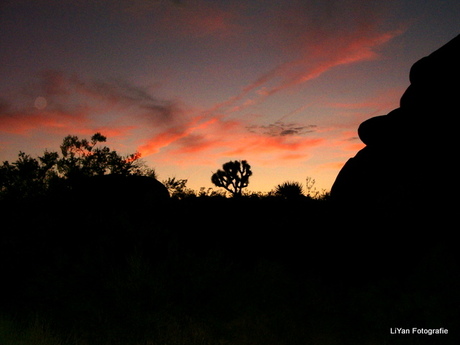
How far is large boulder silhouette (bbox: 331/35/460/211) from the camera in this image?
1068 cm

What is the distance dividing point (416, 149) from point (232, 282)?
6427 millimetres

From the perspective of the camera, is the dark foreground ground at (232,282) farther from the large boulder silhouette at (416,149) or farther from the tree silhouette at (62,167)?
the tree silhouette at (62,167)

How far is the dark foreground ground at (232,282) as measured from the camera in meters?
8.81

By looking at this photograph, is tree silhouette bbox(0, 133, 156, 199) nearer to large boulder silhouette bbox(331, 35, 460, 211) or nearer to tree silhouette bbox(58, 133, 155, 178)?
tree silhouette bbox(58, 133, 155, 178)

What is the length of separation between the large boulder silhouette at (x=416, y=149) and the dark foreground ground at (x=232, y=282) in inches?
23.7

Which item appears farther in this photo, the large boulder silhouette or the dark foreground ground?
the large boulder silhouette

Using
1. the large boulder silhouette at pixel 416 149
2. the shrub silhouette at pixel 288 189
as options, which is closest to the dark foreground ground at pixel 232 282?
the large boulder silhouette at pixel 416 149

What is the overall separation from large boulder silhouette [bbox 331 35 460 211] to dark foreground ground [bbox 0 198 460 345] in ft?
1.98

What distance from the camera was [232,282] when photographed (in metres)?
11.2

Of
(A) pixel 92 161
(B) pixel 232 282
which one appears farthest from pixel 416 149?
(A) pixel 92 161

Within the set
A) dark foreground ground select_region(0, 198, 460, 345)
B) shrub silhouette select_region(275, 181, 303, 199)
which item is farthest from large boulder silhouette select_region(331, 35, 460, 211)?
shrub silhouette select_region(275, 181, 303, 199)

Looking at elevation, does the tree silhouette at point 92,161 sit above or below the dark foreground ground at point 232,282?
above

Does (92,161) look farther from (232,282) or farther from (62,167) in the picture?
(232,282)

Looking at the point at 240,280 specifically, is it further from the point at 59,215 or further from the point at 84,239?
the point at 59,215
